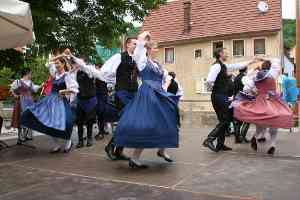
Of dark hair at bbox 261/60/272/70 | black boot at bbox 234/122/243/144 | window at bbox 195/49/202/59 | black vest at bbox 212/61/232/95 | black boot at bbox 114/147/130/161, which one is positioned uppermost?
window at bbox 195/49/202/59

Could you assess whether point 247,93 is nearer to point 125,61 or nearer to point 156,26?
point 125,61

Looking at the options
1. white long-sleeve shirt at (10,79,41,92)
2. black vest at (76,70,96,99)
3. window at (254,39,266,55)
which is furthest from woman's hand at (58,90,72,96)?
window at (254,39,266,55)

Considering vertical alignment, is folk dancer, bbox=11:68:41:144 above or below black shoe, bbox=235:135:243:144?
above

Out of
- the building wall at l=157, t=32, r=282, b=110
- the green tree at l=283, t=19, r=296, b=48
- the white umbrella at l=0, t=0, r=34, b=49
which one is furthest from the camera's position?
the green tree at l=283, t=19, r=296, b=48

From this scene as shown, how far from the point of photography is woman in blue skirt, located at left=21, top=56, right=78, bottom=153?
7680mm

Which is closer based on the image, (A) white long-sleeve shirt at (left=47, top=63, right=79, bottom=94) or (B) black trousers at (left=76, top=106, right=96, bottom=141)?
(A) white long-sleeve shirt at (left=47, top=63, right=79, bottom=94)

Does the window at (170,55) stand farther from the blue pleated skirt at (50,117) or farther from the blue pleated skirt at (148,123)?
the blue pleated skirt at (148,123)

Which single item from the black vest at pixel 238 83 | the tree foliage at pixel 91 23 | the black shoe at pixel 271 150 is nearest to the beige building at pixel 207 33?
the tree foliage at pixel 91 23

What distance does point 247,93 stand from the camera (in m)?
8.28

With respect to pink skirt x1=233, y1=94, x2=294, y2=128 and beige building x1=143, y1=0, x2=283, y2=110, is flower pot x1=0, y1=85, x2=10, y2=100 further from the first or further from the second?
beige building x1=143, y1=0, x2=283, y2=110

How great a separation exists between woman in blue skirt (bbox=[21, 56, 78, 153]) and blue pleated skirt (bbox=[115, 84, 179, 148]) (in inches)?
74.0

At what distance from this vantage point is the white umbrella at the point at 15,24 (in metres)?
6.21

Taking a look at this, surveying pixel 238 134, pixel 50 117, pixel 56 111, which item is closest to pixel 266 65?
pixel 238 134

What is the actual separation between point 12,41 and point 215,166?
3.41m
